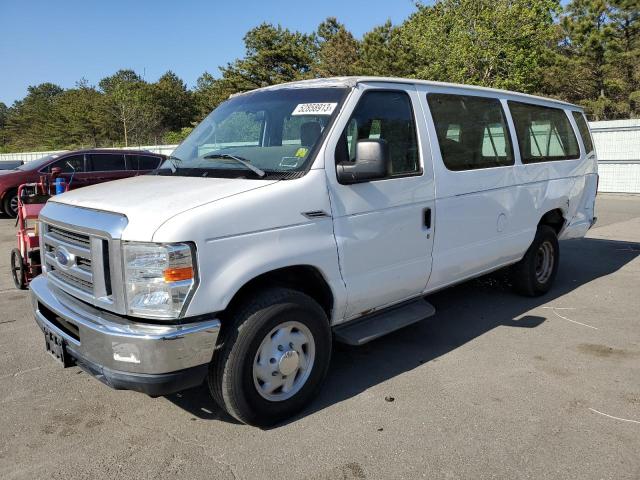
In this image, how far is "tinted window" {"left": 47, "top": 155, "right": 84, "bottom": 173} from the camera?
1239 cm

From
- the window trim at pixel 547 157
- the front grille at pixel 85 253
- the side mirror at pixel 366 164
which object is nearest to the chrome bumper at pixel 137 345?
the front grille at pixel 85 253

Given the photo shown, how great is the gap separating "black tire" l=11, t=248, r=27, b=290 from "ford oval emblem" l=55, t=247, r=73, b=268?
317 centimetres

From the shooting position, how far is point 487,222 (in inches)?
185

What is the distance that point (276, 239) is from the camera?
306 centimetres

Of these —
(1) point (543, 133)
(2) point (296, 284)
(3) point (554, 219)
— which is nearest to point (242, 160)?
(2) point (296, 284)

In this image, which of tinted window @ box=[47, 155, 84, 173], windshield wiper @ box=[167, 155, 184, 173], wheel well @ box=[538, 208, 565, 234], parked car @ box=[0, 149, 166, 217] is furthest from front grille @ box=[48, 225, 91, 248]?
tinted window @ box=[47, 155, 84, 173]

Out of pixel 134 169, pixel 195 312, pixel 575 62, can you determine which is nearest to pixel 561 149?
pixel 195 312

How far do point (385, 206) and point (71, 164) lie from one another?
35.7ft

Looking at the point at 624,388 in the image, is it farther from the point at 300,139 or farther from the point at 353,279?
the point at 300,139

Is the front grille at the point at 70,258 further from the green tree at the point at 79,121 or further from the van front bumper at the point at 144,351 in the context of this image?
the green tree at the point at 79,121

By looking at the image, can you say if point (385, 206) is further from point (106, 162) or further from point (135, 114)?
point (135, 114)

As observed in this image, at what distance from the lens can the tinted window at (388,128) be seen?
3.54m

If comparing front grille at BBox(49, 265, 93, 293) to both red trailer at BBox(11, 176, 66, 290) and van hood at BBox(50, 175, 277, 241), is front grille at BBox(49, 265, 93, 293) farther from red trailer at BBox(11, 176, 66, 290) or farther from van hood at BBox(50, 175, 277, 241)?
red trailer at BBox(11, 176, 66, 290)

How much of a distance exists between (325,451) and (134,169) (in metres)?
11.3
